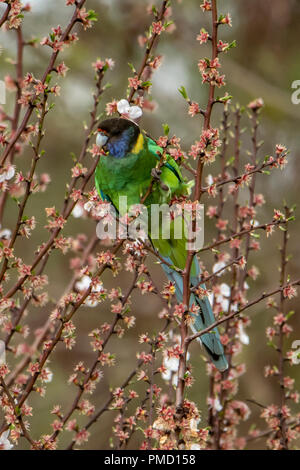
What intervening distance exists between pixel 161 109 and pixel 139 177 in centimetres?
275

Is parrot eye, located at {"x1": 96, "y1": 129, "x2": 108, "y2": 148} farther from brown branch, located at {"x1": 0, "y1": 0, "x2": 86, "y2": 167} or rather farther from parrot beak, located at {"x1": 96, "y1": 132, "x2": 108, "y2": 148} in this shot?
brown branch, located at {"x1": 0, "y1": 0, "x2": 86, "y2": 167}

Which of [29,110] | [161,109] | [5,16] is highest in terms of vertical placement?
[161,109]

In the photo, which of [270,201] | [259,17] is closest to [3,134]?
[270,201]

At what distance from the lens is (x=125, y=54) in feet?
15.5

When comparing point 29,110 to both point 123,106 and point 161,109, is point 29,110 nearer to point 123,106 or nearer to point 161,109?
point 123,106

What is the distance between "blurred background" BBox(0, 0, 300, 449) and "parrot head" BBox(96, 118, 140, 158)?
229 centimetres

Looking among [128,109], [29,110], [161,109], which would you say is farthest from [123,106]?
[161,109]

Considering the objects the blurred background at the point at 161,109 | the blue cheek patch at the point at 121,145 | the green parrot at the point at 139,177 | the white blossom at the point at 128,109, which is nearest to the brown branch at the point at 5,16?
the white blossom at the point at 128,109

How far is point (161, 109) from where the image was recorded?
15.9 feet

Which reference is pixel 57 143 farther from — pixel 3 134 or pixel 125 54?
pixel 3 134

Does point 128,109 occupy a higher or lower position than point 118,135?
lower

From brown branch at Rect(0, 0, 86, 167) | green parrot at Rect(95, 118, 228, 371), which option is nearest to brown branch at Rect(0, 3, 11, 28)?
brown branch at Rect(0, 0, 86, 167)

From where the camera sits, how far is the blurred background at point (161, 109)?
4359 millimetres

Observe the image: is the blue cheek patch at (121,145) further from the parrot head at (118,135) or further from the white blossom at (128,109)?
the white blossom at (128,109)
